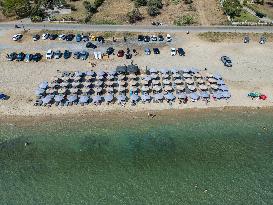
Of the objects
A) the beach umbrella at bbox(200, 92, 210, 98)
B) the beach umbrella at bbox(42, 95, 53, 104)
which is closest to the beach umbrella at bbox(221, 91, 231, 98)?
the beach umbrella at bbox(200, 92, 210, 98)

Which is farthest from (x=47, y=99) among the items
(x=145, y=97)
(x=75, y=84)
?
(x=145, y=97)

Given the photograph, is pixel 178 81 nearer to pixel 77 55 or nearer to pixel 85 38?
pixel 77 55

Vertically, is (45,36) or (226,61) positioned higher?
(45,36)

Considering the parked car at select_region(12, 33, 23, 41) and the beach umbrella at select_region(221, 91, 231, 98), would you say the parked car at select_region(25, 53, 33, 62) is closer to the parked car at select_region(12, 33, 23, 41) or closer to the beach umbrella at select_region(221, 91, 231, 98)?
the parked car at select_region(12, 33, 23, 41)

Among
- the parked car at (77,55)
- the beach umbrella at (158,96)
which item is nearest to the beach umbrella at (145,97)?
the beach umbrella at (158,96)

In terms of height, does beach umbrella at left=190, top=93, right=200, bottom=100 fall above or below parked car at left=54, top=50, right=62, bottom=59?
below

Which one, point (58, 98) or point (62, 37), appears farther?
point (62, 37)

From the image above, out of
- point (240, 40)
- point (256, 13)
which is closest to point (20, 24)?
point (240, 40)

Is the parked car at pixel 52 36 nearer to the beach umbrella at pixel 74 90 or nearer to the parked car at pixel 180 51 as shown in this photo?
the beach umbrella at pixel 74 90
